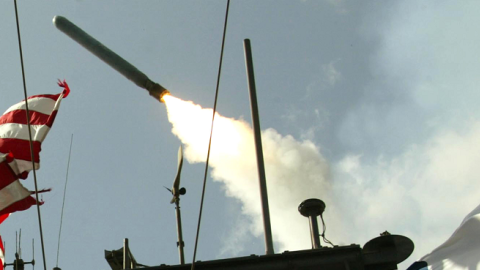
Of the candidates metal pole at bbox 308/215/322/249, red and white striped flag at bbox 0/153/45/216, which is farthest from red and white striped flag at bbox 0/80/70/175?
metal pole at bbox 308/215/322/249

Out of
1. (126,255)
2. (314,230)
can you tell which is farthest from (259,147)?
(126,255)

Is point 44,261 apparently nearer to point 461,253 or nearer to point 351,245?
point 351,245

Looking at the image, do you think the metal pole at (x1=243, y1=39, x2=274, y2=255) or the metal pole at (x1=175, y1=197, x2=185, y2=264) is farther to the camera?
the metal pole at (x1=175, y1=197, x2=185, y2=264)

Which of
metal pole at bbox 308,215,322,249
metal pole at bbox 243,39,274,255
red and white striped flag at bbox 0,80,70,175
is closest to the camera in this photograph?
metal pole at bbox 243,39,274,255

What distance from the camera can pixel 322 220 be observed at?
15.4 meters

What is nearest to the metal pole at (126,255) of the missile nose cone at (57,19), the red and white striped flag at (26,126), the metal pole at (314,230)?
the metal pole at (314,230)

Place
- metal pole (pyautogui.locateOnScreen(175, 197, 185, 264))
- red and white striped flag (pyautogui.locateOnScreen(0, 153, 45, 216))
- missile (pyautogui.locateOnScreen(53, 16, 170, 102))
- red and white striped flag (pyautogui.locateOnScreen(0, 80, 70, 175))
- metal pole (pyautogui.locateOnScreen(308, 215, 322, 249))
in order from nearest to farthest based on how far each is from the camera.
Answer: metal pole (pyautogui.locateOnScreen(308, 215, 322, 249))
metal pole (pyautogui.locateOnScreen(175, 197, 185, 264))
red and white striped flag (pyautogui.locateOnScreen(0, 153, 45, 216))
red and white striped flag (pyautogui.locateOnScreen(0, 80, 70, 175))
missile (pyautogui.locateOnScreen(53, 16, 170, 102))

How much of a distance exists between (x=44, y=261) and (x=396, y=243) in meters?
5.90

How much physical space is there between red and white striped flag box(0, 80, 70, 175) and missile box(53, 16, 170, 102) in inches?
78.8

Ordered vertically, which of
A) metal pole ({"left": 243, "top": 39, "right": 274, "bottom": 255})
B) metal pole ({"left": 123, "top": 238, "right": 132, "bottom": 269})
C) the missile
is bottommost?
metal pole ({"left": 123, "top": 238, "right": 132, "bottom": 269})

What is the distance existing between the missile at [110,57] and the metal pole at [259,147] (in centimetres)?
864

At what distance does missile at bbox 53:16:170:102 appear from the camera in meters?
26.6

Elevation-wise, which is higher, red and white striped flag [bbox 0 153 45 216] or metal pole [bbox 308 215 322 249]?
red and white striped flag [bbox 0 153 45 216]

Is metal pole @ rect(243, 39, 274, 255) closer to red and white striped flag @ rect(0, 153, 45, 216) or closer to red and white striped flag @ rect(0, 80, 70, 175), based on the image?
red and white striped flag @ rect(0, 80, 70, 175)
